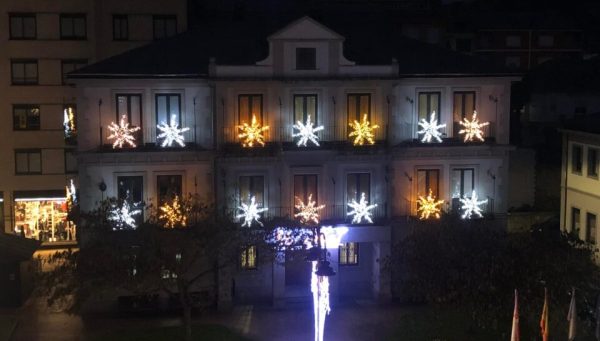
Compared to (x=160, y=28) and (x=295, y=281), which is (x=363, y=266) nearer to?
(x=295, y=281)

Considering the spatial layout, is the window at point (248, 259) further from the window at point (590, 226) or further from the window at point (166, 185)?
the window at point (590, 226)

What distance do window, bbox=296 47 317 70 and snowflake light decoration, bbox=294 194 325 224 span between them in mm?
7173

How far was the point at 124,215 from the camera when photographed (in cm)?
4056

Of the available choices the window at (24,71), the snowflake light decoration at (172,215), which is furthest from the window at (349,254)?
the window at (24,71)

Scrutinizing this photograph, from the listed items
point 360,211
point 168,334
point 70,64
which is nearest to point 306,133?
point 360,211

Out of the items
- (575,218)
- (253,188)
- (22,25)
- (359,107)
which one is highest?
(22,25)

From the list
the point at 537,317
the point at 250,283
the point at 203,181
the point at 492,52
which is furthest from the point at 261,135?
the point at 492,52

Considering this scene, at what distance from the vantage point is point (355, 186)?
4409 centimetres

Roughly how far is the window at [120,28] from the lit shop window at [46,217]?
40.3 feet

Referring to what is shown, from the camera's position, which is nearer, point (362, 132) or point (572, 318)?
point (572, 318)

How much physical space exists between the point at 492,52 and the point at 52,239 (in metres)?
50.9

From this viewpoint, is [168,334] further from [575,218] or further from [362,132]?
[575,218]

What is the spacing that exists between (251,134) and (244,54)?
17.8 ft

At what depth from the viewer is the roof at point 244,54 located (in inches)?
1678
